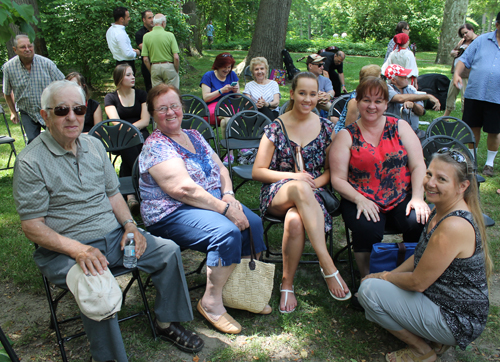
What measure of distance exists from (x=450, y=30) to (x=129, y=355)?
17.3 metres

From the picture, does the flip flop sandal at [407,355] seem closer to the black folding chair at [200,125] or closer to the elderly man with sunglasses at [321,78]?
the black folding chair at [200,125]

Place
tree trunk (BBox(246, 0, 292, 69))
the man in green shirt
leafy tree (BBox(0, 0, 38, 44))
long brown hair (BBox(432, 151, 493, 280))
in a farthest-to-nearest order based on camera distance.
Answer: tree trunk (BBox(246, 0, 292, 69)) < the man in green shirt < long brown hair (BBox(432, 151, 493, 280)) < leafy tree (BBox(0, 0, 38, 44))

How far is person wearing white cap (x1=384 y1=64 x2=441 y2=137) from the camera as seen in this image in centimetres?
435

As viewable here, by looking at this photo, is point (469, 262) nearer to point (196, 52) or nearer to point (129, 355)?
point (129, 355)

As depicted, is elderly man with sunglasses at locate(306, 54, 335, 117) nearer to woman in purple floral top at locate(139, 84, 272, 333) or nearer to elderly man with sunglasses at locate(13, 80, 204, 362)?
woman in purple floral top at locate(139, 84, 272, 333)

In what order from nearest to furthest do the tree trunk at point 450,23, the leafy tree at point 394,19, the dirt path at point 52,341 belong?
the dirt path at point 52,341 → the tree trunk at point 450,23 → the leafy tree at point 394,19

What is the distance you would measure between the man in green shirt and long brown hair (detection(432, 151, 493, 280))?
6357mm

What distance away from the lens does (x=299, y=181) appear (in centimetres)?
289

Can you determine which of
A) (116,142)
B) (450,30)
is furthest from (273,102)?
(450,30)

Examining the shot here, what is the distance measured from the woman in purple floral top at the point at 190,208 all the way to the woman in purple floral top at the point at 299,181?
0.23 meters

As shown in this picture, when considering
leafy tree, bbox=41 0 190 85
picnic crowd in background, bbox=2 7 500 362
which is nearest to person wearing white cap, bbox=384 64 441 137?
picnic crowd in background, bbox=2 7 500 362

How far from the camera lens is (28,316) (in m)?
2.84

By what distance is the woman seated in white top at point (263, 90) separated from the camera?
6004 millimetres

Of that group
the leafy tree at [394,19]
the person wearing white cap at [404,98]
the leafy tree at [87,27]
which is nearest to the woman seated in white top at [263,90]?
the person wearing white cap at [404,98]
